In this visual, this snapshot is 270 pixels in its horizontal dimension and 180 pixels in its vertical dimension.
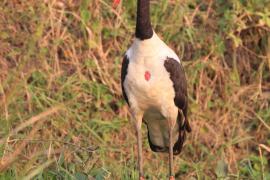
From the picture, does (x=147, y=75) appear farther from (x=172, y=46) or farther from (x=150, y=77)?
(x=172, y=46)

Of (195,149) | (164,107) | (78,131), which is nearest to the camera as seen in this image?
(164,107)

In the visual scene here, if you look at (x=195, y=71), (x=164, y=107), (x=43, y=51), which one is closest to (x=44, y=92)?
(x=43, y=51)

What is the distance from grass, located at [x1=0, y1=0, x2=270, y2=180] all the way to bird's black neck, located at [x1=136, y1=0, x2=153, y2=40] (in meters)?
1.68

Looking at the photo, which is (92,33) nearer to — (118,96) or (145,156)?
(118,96)

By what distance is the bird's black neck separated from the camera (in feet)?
14.7

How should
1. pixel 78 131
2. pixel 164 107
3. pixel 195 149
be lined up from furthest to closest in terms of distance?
pixel 195 149, pixel 78 131, pixel 164 107

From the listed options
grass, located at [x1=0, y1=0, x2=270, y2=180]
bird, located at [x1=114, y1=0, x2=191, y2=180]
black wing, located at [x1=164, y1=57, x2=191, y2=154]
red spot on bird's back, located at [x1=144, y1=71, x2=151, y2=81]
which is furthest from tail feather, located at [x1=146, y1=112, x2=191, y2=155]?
grass, located at [x1=0, y1=0, x2=270, y2=180]

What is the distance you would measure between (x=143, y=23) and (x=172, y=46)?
224cm

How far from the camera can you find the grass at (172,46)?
246 inches

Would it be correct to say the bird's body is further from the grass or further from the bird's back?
the grass

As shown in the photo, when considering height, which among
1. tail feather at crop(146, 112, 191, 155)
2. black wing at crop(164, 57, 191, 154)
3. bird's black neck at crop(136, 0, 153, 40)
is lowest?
tail feather at crop(146, 112, 191, 155)

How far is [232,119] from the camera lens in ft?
22.0

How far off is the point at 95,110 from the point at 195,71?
37.6 inches

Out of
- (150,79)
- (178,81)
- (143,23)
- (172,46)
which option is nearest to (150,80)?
(150,79)
